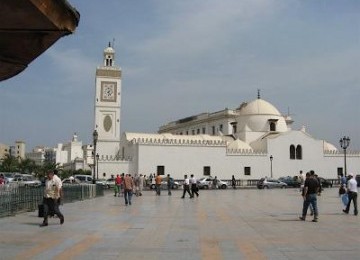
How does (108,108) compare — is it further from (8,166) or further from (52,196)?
(52,196)

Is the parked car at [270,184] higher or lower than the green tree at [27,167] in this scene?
lower

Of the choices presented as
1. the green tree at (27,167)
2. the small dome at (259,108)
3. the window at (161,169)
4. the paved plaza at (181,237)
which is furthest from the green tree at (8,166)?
the paved plaza at (181,237)

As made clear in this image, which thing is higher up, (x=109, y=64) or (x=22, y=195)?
(x=109, y=64)

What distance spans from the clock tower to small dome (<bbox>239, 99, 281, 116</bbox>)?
1893 cm

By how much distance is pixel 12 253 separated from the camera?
8.88 m

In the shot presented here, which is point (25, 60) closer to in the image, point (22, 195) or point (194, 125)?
point (22, 195)

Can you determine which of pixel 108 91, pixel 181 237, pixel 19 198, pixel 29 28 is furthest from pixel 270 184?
pixel 29 28

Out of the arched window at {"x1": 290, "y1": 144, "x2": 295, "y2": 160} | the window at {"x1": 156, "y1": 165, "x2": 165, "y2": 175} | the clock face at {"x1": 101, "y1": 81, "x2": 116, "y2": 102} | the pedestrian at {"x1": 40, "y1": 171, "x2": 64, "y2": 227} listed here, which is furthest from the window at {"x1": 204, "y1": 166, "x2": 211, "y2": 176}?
the pedestrian at {"x1": 40, "y1": 171, "x2": 64, "y2": 227}

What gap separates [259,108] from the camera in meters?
71.6

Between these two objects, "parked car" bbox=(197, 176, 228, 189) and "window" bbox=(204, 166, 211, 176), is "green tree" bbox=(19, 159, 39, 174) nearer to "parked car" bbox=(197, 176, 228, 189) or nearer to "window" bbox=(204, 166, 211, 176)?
"window" bbox=(204, 166, 211, 176)

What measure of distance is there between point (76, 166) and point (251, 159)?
28.7 m

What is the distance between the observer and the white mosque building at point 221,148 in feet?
187

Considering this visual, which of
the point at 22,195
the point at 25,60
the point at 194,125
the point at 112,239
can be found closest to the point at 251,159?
the point at 194,125

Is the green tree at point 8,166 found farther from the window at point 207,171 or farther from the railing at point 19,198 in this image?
the railing at point 19,198
